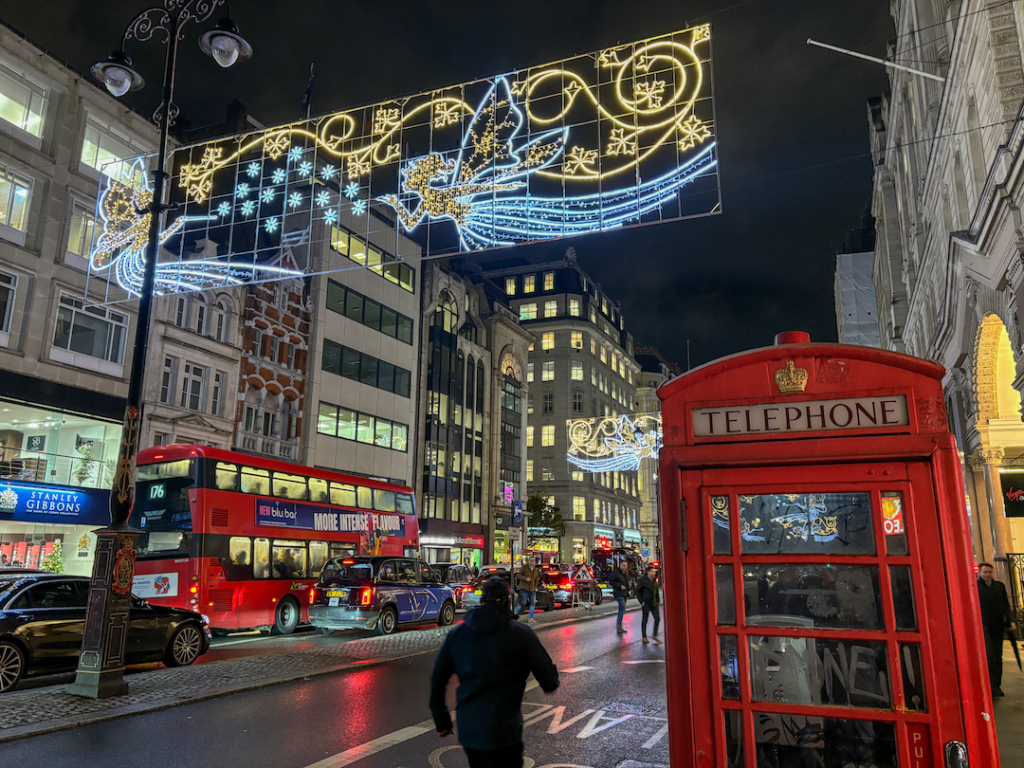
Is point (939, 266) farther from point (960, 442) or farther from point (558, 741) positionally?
point (558, 741)

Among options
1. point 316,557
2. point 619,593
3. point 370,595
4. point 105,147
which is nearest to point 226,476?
point 316,557

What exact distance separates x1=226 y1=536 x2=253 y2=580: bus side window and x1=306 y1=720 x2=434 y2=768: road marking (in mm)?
11486

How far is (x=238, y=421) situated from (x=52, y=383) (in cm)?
822

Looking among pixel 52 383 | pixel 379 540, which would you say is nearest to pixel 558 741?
pixel 379 540

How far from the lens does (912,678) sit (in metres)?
4.10

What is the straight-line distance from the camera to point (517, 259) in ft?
311

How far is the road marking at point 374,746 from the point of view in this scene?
701 cm

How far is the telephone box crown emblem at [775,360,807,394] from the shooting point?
14.8 ft

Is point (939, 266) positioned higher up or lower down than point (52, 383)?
higher up

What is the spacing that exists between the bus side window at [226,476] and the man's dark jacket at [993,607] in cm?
1610

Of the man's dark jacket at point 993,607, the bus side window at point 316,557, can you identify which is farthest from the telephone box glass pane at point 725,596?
the bus side window at point 316,557

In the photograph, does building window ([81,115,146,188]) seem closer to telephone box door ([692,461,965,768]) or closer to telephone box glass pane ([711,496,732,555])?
telephone box glass pane ([711,496,732,555])

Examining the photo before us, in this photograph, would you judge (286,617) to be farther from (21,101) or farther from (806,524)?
(21,101)

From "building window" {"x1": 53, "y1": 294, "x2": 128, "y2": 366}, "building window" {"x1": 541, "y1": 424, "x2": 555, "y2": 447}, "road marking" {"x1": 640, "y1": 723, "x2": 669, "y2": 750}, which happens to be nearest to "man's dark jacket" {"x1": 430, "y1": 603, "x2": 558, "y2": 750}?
"road marking" {"x1": 640, "y1": 723, "x2": 669, "y2": 750}
